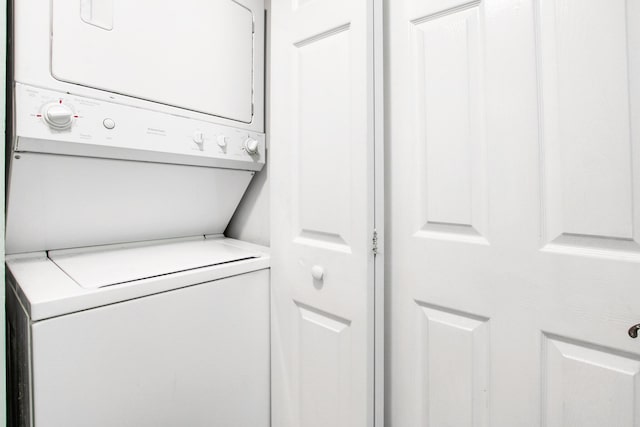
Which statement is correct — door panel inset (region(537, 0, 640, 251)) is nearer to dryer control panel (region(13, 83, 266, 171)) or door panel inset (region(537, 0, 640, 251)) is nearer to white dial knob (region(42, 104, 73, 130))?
dryer control panel (region(13, 83, 266, 171))

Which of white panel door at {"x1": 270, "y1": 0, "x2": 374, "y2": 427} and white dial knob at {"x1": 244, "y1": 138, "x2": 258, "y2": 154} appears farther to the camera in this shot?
white dial knob at {"x1": 244, "y1": 138, "x2": 258, "y2": 154}

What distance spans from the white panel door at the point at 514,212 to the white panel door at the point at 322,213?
0.55ft

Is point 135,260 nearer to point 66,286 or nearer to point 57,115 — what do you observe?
point 66,286

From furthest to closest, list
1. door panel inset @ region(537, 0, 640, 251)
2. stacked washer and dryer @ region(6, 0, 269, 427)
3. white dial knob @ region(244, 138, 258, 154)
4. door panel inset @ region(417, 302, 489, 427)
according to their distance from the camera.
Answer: white dial knob @ region(244, 138, 258, 154), door panel inset @ region(417, 302, 489, 427), stacked washer and dryer @ region(6, 0, 269, 427), door panel inset @ region(537, 0, 640, 251)

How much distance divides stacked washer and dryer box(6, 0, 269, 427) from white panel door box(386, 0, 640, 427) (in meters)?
0.69

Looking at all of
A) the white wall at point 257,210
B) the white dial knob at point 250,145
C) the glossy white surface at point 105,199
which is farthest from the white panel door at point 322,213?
the glossy white surface at point 105,199

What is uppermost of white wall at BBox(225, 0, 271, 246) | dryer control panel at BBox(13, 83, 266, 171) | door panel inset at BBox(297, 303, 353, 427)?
dryer control panel at BBox(13, 83, 266, 171)

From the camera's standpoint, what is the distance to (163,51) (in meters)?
1.27

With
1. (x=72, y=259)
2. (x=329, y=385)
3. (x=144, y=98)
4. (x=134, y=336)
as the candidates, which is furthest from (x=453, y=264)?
(x=72, y=259)

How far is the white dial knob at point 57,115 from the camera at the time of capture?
3.25 feet

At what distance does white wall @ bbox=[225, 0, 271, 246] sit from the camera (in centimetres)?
171

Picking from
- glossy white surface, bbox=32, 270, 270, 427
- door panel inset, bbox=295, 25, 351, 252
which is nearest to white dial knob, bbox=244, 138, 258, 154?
door panel inset, bbox=295, 25, 351, 252

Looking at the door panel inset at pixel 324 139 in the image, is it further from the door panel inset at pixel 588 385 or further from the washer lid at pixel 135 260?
the door panel inset at pixel 588 385

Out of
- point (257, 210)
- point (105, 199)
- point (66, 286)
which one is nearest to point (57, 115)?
point (105, 199)
